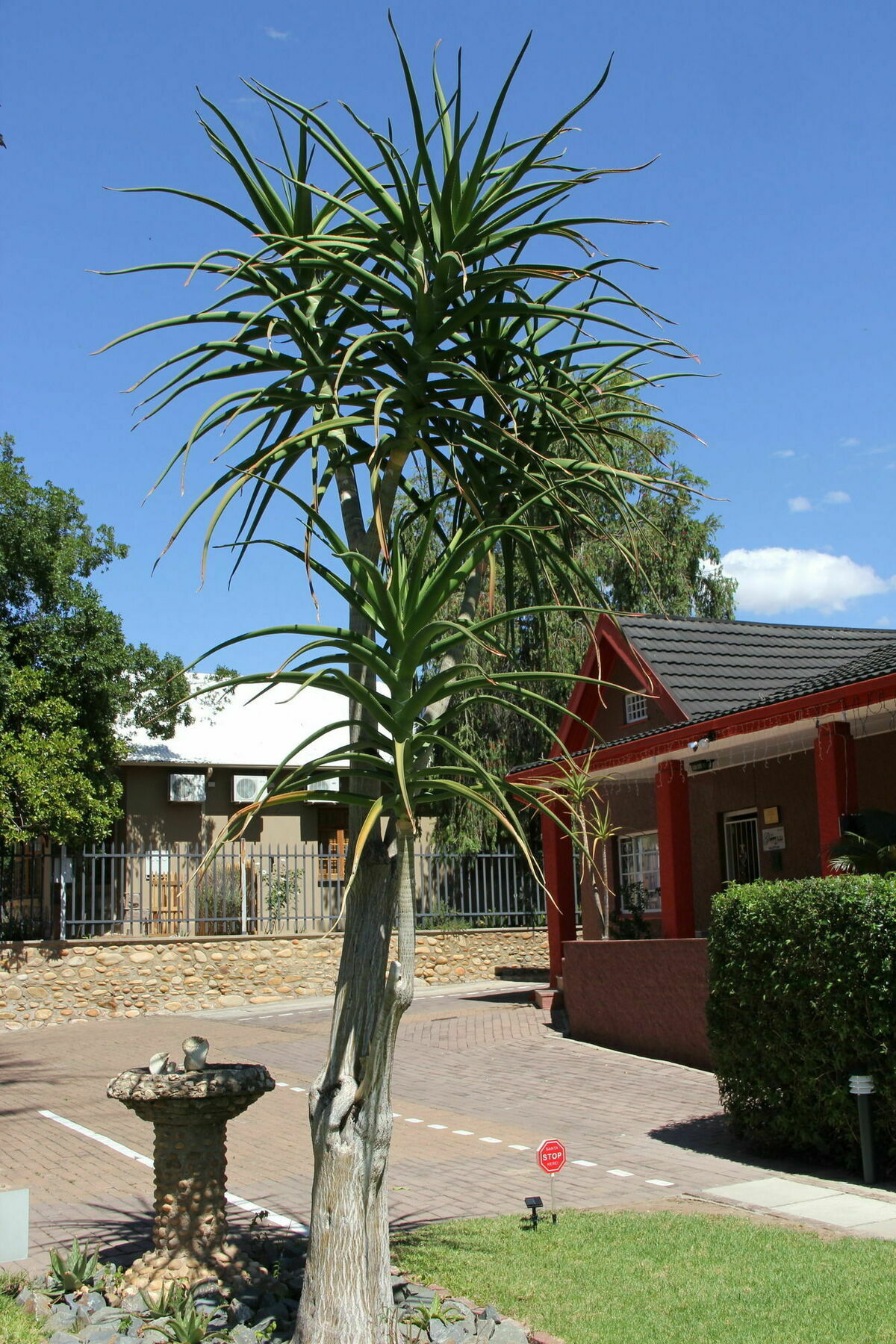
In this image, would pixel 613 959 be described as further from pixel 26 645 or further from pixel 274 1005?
pixel 26 645

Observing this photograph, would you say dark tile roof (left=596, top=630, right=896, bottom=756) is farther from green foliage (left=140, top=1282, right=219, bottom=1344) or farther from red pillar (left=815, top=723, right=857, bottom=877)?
green foliage (left=140, top=1282, right=219, bottom=1344)

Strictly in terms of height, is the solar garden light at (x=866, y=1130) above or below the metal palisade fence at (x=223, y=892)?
below

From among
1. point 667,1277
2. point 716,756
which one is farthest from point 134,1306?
point 716,756

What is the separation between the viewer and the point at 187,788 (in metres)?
26.3

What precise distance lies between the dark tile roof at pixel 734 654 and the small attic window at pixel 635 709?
98 centimetres

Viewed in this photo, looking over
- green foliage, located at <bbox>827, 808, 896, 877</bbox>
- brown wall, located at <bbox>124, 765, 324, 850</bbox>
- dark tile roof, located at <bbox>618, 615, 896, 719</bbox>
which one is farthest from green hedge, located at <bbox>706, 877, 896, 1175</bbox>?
brown wall, located at <bbox>124, 765, 324, 850</bbox>

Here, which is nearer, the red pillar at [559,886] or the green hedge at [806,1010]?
the green hedge at [806,1010]

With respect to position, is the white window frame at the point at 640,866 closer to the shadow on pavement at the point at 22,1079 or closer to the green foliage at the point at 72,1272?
the shadow on pavement at the point at 22,1079

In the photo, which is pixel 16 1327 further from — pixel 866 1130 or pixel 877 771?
pixel 877 771

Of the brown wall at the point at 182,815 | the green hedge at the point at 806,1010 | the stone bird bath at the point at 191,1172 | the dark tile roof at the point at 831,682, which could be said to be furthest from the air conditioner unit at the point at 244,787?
the stone bird bath at the point at 191,1172

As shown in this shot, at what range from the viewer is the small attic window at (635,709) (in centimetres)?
1805

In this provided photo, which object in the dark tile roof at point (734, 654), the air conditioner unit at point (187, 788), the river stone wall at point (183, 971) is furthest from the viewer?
the air conditioner unit at point (187, 788)

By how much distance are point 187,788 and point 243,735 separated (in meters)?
2.73

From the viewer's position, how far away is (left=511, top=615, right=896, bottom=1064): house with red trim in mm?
12336
